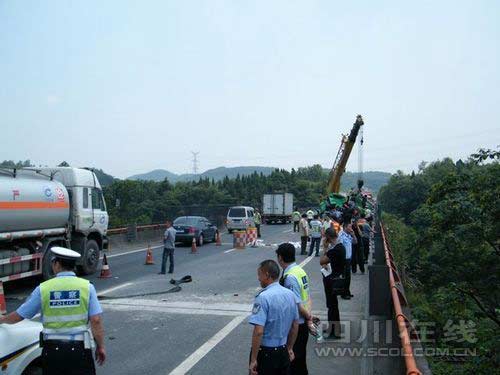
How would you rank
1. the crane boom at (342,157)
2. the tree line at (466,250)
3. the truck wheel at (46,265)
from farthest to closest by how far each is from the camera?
the crane boom at (342,157) < the truck wheel at (46,265) < the tree line at (466,250)

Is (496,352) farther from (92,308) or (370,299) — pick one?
(92,308)

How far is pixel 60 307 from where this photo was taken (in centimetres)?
437

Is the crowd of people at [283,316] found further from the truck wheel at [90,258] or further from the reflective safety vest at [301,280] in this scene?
the truck wheel at [90,258]

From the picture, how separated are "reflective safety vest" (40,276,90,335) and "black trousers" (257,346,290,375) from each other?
157 cm

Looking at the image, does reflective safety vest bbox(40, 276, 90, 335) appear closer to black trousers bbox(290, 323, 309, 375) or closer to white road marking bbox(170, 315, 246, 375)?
black trousers bbox(290, 323, 309, 375)

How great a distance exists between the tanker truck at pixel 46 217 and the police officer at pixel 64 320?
8.09 metres

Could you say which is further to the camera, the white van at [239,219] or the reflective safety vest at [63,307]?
the white van at [239,219]

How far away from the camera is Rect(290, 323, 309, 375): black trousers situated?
18.0 feet

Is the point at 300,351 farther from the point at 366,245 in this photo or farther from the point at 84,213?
the point at 366,245

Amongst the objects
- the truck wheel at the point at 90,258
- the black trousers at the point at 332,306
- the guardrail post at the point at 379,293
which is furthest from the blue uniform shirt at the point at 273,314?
the truck wheel at the point at 90,258

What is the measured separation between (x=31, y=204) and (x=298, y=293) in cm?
941

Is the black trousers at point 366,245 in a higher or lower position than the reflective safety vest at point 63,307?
lower

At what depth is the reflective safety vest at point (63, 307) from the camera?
4371 millimetres

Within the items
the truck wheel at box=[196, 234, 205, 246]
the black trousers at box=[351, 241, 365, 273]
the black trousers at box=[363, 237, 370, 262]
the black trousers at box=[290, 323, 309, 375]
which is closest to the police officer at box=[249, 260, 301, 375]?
the black trousers at box=[290, 323, 309, 375]
